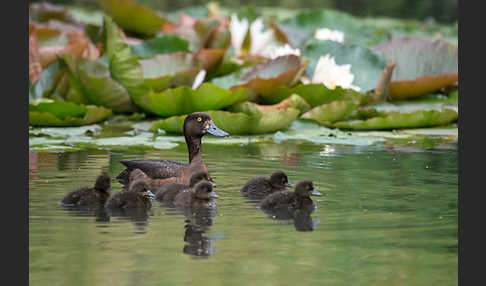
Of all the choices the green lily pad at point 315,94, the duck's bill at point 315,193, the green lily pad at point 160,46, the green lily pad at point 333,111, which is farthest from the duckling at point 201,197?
the green lily pad at point 160,46

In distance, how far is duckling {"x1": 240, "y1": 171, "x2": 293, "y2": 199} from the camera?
20.8 ft

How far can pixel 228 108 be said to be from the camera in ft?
33.6

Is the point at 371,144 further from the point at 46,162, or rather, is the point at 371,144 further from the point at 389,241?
the point at 389,241

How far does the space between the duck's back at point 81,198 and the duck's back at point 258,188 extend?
1116 mm

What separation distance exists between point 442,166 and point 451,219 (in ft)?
7.77

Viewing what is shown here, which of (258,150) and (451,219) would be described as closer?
(451,219)

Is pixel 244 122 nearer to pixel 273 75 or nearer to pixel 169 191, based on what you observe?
pixel 273 75

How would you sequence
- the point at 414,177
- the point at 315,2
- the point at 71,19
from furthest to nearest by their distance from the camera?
the point at 315,2 < the point at 71,19 < the point at 414,177

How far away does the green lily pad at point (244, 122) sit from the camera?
935 centimetres

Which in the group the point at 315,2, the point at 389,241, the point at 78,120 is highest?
the point at 315,2

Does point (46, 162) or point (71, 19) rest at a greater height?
point (71, 19)

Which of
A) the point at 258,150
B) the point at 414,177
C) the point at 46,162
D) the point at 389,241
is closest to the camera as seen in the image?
the point at 389,241

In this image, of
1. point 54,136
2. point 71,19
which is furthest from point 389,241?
point 71,19

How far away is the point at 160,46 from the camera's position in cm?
1159
